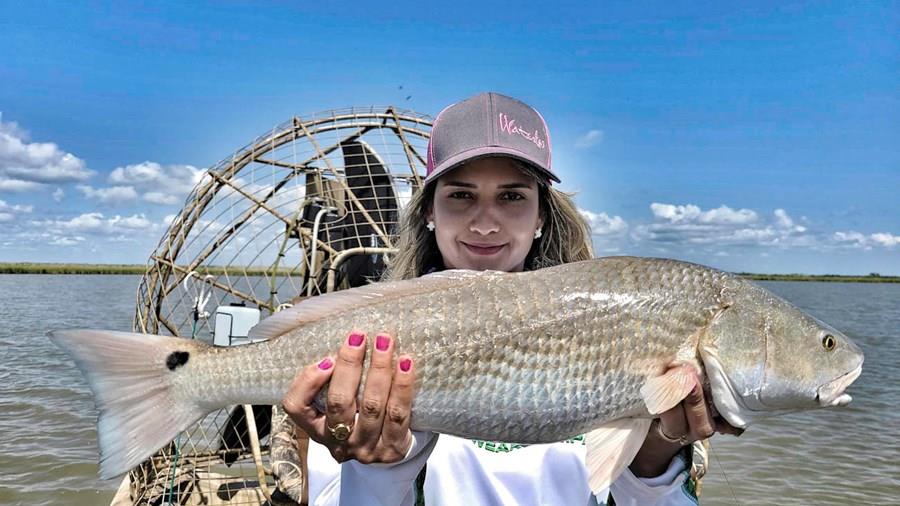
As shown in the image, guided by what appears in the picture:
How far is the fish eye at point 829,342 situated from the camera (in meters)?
2.31

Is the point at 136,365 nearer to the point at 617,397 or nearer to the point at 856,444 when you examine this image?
the point at 617,397

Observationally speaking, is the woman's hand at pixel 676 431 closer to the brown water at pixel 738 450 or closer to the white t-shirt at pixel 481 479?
the white t-shirt at pixel 481 479

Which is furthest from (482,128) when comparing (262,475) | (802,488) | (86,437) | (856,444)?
(856,444)

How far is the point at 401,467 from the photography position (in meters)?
2.26

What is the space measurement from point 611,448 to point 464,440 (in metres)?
0.69

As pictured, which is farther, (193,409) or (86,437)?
(86,437)

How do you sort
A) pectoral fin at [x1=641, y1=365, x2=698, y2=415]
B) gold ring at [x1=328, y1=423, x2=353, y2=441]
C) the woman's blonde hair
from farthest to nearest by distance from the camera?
1. the woman's blonde hair
2. gold ring at [x1=328, y1=423, x2=353, y2=441]
3. pectoral fin at [x1=641, y1=365, x2=698, y2=415]

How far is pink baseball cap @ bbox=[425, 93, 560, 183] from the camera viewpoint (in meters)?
2.49

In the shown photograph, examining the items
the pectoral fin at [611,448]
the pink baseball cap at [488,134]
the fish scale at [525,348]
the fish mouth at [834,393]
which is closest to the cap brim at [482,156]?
the pink baseball cap at [488,134]

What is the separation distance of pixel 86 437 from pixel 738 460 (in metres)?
11.9

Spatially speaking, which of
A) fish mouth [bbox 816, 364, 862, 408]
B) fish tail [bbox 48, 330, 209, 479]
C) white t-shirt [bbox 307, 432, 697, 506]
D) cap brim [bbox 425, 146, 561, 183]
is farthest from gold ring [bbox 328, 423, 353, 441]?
fish mouth [bbox 816, 364, 862, 408]

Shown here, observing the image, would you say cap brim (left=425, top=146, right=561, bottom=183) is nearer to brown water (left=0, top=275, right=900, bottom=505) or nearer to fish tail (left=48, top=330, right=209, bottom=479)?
fish tail (left=48, top=330, right=209, bottom=479)

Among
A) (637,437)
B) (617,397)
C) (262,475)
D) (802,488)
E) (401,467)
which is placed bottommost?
(802,488)

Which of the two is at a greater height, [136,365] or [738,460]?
[136,365]
